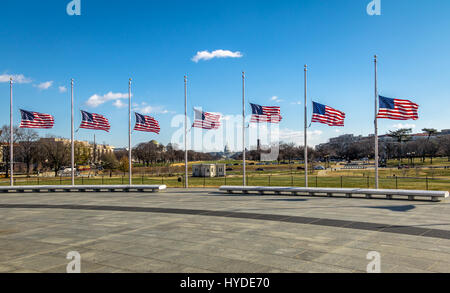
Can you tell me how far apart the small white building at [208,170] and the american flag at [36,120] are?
131 ft

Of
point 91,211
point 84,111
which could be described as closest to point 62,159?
point 84,111

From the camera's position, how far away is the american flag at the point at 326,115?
2206 cm

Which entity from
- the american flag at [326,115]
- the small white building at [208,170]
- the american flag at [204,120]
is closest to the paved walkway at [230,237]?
the american flag at [326,115]

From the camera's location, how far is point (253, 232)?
36.9 ft

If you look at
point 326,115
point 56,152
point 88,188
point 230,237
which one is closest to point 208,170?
point 56,152

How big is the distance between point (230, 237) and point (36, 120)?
21573 mm

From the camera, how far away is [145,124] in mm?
26469

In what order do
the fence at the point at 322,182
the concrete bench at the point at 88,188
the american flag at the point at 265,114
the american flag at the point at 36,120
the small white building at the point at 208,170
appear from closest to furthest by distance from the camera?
the american flag at the point at 265,114, the concrete bench at the point at 88,188, the american flag at the point at 36,120, the fence at the point at 322,182, the small white building at the point at 208,170

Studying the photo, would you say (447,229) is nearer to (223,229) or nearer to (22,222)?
(223,229)

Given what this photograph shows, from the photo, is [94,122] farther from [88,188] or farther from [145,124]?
[88,188]

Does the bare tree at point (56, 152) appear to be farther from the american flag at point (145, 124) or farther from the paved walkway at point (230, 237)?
the paved walkway at point (230, 237)

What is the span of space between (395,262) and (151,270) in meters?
5.29

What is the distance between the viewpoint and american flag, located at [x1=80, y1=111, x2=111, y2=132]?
2580cm

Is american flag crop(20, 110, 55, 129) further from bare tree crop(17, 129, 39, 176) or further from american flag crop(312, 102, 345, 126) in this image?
bare tree crop(17, 129, 39, 176)
